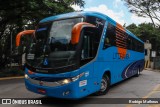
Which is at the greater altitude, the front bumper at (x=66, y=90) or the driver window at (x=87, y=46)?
the driver window at (x=87, y=46)

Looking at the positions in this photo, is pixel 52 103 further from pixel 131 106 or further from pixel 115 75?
pixel 115 75

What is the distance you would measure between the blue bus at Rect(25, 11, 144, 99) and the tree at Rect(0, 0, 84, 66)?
7.10m

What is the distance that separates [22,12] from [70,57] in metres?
11.9

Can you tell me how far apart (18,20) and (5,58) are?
3605 mm

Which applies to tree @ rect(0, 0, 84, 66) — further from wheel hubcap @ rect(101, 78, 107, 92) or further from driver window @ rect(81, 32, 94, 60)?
driver window @ rect(81, 32, 94, 60)

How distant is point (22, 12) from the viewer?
18.9 metres

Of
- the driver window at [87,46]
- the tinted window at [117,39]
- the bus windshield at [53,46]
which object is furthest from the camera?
the tinted window at [117,39]

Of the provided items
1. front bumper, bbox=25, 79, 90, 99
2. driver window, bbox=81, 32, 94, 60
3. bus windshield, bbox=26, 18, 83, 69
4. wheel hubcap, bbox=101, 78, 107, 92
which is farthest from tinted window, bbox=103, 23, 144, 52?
front bumper, bbox=25, 79, 90, 99

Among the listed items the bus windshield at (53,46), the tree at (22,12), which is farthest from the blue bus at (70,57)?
the tree at (22,12)

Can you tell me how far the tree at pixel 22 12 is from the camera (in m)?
16.5

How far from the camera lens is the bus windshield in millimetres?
8094

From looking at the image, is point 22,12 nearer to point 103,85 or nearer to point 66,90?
point 103,85

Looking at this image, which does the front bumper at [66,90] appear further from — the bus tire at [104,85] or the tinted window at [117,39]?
the tinted window at [117,39]

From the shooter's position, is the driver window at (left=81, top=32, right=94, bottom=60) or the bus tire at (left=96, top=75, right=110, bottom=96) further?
the bus tire at (left=96, top=75, right=110, bottom=96)
